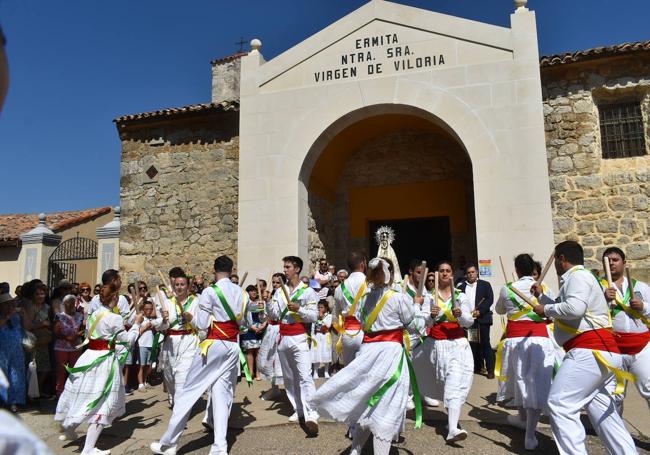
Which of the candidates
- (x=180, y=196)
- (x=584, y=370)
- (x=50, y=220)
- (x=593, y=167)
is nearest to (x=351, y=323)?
(x=584, y=370)

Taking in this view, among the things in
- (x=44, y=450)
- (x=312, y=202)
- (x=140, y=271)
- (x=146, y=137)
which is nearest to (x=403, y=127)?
(x=312, y=202)

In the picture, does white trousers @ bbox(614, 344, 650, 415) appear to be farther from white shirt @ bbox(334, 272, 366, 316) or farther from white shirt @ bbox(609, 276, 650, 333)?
white shirt @ bbox(334, 272, 366, 316)

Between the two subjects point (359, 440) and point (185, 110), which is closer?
point (359, 440)

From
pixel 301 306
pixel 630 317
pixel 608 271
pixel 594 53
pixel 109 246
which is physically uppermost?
pixel 594 53

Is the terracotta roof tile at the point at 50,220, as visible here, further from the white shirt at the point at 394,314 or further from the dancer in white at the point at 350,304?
the white shirt at the point at 394,314

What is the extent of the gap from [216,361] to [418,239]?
9.33 metres

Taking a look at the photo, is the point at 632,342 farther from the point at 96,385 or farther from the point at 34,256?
the point at 34,256

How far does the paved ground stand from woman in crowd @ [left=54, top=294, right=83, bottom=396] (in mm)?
541

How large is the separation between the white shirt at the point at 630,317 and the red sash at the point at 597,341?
3.07ft

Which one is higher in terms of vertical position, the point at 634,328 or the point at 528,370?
the point at 634,328

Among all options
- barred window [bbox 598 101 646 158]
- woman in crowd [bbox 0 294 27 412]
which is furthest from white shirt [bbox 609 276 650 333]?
woman in crowd [bbox 0 294 27 412]

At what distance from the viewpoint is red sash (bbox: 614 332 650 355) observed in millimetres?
4770

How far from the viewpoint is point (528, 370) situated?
527 cm

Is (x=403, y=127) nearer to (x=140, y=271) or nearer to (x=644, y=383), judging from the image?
(x=140, y=271)
